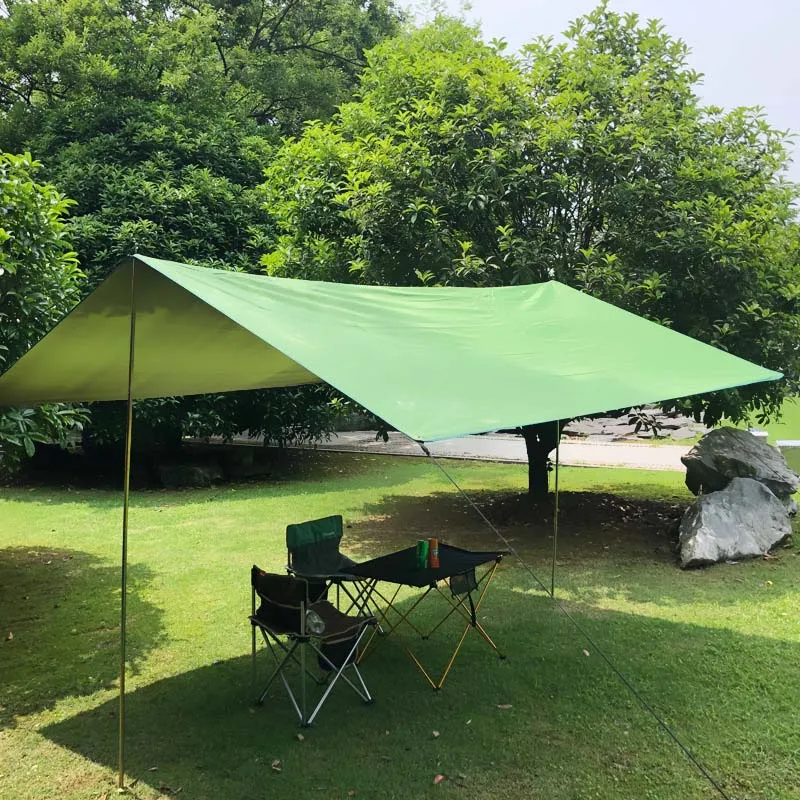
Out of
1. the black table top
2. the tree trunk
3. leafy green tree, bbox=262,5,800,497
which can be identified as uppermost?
leafy green tree, bbox=262,5,800,497

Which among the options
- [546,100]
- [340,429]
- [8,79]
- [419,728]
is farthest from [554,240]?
[340,429]

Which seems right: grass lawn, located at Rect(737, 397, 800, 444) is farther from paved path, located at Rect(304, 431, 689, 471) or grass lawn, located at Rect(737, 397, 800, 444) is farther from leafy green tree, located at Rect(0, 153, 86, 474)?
leafy green tree, located at Rect(0, 153, 86, 474)

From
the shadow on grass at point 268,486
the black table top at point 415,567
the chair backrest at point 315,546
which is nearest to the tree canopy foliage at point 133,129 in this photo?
the shadow on grass at point 268,486

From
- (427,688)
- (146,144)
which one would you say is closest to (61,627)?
(427,688)

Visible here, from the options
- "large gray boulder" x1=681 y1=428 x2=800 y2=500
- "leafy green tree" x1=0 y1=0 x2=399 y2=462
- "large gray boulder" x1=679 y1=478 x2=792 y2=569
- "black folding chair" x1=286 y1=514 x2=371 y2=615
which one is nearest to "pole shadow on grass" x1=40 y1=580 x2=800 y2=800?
"black folding chair" x1=286 y1=514 x2=371 y2=615

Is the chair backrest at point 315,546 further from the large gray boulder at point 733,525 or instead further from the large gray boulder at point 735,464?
the large gray boulder at point 735,464

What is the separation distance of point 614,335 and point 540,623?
166cm

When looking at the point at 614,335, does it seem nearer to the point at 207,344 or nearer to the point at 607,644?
the point at 607,644

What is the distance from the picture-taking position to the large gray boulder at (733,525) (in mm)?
5480

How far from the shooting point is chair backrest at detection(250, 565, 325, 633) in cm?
306

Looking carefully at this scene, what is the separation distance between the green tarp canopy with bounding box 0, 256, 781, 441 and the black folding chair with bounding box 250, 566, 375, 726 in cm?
99

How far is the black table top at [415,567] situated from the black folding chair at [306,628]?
25cm

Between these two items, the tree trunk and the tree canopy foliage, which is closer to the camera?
the tree trunk

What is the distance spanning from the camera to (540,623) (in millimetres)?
4242
